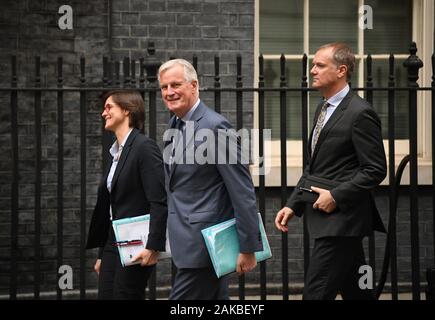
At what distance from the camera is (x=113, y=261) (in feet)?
18.9

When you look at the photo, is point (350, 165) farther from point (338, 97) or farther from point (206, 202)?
point (206, 202)

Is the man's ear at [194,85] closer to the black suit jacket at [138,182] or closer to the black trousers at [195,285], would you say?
the black suit jacket at [138,182]

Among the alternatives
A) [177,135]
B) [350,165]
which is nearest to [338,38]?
[350,165]

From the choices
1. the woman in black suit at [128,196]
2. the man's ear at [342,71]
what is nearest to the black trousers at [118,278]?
the woman in black suit at [128,196]

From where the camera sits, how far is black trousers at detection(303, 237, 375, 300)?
5613mm

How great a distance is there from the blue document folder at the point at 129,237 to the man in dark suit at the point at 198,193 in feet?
0.89

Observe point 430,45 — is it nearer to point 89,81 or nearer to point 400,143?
point 400,143

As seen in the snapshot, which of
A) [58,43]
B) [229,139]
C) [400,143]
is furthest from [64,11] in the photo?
[229,139]

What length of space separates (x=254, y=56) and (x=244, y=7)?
17.6 inches

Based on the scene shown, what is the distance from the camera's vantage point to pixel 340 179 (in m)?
5.67

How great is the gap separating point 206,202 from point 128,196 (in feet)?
2.13

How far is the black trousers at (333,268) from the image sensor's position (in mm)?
5613

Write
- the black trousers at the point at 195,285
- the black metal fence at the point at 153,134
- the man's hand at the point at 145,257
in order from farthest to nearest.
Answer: the black metal fence at the point at 153,134 < the man's hand at the point at 145,257 < the black trousers at the point at 195,285

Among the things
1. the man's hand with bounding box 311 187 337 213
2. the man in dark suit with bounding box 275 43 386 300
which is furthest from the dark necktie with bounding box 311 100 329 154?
the man's hand with bounding box 311 187 337 213
